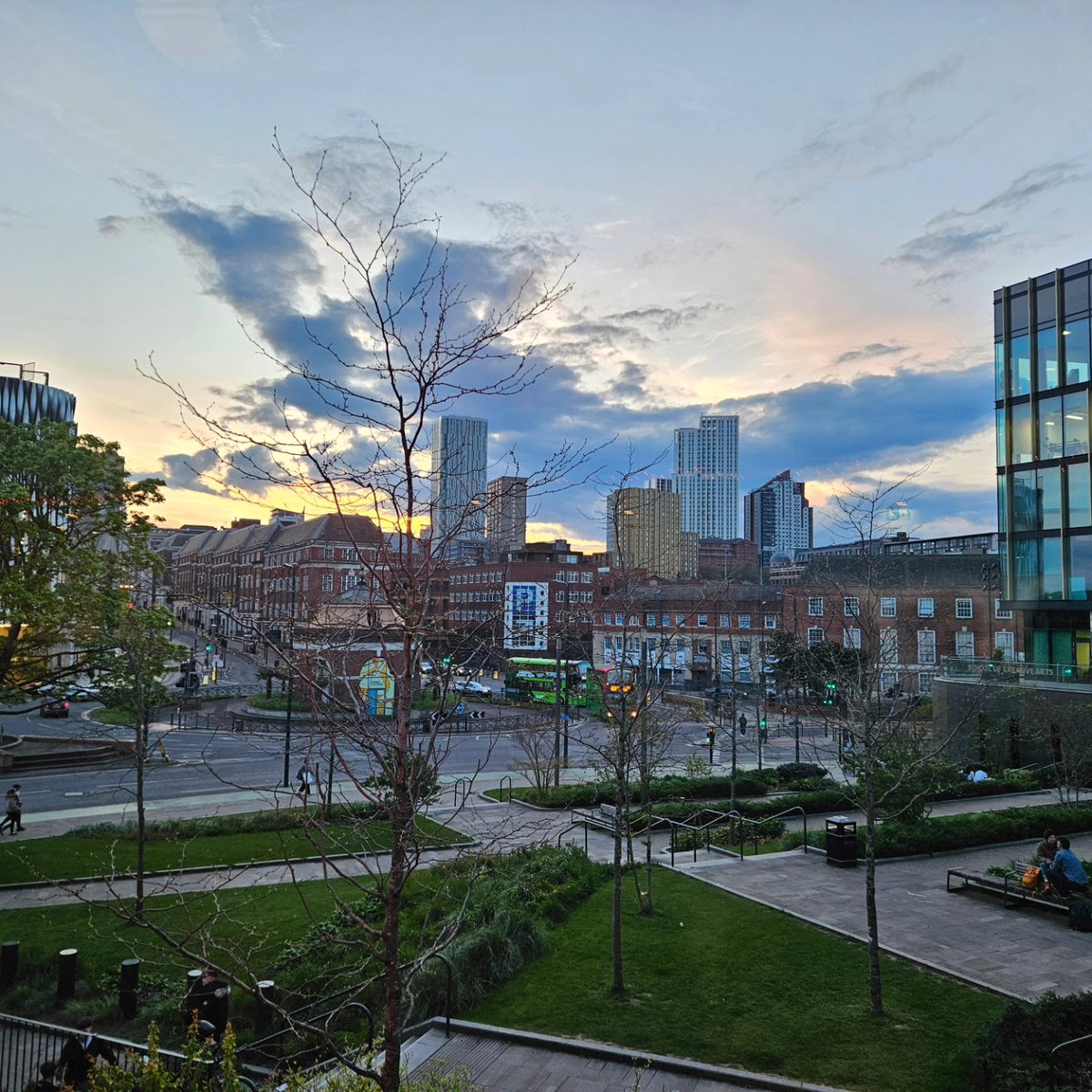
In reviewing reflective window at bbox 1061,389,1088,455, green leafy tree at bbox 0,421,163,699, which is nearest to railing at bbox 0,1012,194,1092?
green leafy tree at bbox 0,421,163,699

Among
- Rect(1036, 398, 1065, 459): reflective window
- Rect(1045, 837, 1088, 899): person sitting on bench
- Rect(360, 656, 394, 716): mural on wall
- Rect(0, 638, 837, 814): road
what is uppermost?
Rect(1036, 398, 1065, 459): reflective window

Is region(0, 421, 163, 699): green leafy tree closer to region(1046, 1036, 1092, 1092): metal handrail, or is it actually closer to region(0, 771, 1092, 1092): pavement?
region(0, 771, 1092, 1092): pavement

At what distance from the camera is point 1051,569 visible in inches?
1419

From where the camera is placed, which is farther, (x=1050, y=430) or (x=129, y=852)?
(x=1050, y=430)

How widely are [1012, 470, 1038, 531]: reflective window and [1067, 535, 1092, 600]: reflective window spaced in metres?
1.87

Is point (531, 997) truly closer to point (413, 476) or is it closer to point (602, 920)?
point (602, 920)

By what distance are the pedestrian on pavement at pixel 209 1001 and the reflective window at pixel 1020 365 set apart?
1594 inches

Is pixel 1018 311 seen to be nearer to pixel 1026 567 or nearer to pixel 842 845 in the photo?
pixel 1026 567

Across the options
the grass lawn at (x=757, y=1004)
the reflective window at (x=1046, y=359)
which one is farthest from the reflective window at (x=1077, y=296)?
the grass lawn at (x=757, y=1004)

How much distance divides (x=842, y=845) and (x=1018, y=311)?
31.3m

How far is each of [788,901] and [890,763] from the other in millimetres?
5847

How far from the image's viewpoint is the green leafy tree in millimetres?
19156

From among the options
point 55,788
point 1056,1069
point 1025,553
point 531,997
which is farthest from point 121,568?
point 1025,553

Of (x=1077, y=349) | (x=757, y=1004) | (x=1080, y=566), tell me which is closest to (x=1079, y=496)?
(x=1080, y=566)
